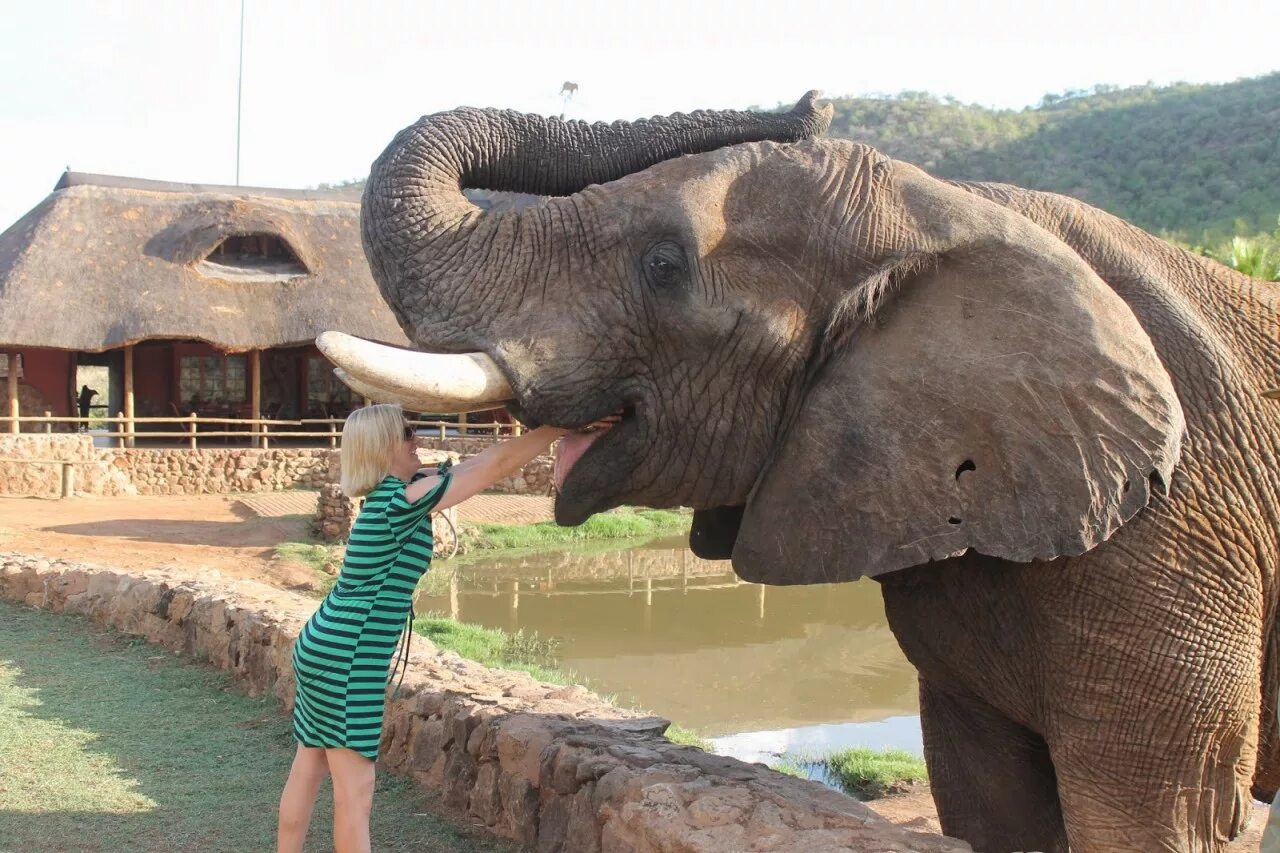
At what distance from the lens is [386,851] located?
4949mm

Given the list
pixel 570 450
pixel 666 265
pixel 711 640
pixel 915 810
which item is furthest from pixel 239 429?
pixel 666 265

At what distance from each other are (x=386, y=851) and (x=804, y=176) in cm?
316

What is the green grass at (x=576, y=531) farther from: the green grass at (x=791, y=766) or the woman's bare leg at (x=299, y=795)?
the woman's bare leg at (x=299, y=795)

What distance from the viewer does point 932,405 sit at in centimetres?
314

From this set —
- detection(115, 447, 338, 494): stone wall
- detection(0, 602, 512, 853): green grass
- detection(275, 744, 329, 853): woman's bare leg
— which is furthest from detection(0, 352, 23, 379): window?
detection(275, 744, 329, 853): woman's bare leg

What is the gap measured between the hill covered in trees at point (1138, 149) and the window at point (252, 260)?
1060 inches

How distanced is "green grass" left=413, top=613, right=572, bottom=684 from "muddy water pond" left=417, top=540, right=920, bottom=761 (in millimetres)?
264

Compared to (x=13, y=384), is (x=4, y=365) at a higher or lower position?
higher

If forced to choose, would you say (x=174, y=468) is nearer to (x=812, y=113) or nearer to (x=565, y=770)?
(x=565, y=770)

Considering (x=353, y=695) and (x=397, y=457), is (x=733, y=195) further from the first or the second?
(x=353, y=695)

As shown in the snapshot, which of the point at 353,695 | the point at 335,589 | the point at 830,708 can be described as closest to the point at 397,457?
the point at 335,589

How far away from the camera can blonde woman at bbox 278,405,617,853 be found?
385 cm

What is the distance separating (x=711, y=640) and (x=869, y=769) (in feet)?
18.8

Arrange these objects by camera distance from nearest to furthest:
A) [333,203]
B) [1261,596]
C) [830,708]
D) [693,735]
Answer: [1261,596]
[693,735]
[830,708]
[333,203]
